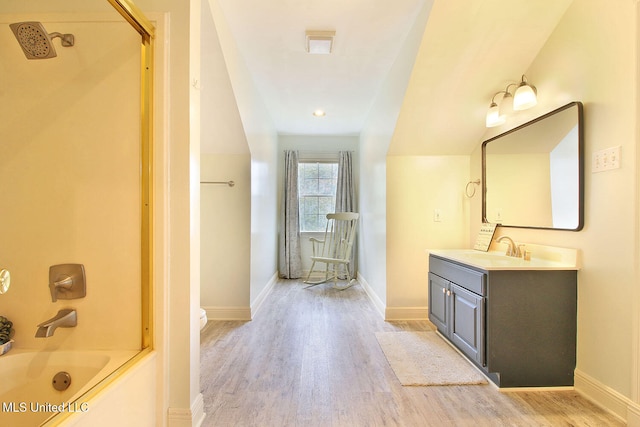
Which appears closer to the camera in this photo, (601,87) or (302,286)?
(601,87)

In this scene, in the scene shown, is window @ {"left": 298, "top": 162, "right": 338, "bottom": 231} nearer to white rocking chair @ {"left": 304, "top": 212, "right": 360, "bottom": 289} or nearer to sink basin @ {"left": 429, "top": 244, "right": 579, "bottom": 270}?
white rocking chair @ {"left": 304, "top": 212, "right": 360, "bottom": 289}

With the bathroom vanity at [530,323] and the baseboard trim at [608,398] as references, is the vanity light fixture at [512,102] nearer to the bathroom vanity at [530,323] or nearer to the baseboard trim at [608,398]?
the bathroom vanity at [530,323]

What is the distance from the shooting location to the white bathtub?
45.9 inches

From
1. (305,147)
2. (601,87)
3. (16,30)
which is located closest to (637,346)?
(601,87)

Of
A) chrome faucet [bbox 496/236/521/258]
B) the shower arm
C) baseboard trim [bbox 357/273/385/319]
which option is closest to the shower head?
the shower arm

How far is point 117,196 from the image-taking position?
1.35 m

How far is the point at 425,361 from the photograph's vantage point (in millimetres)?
2029

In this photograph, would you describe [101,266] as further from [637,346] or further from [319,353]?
[637,346]

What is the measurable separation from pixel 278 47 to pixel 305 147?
2485 mm

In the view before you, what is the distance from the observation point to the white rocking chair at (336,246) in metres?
4.14

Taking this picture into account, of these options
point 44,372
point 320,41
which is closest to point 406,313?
point 320,41

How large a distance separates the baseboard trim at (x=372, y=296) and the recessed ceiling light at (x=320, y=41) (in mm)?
2366

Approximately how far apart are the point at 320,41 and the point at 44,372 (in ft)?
8.01

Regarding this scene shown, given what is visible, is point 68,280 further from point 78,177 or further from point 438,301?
point 438,301
